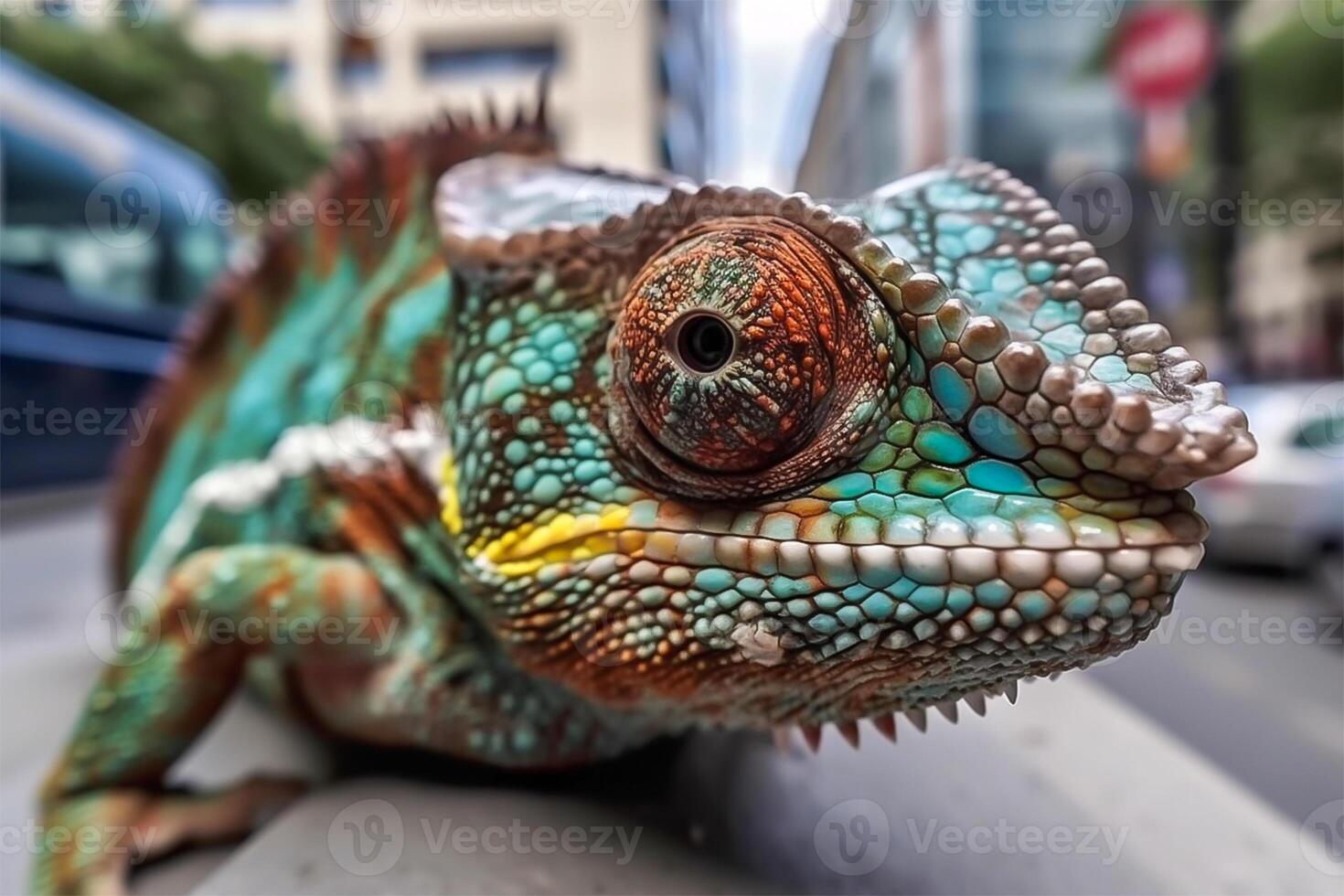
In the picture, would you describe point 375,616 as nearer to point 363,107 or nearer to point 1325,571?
point 1325,571

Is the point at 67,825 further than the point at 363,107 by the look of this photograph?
No

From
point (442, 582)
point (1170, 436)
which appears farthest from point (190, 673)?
point (1170, 436)
